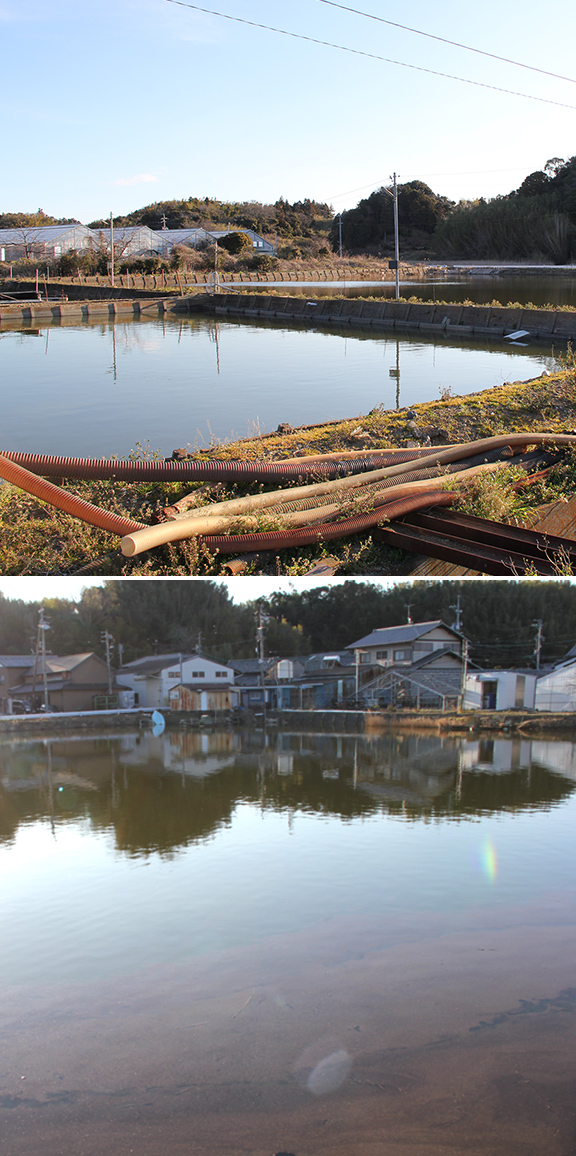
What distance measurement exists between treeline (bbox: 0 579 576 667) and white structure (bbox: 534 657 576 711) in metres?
0.04

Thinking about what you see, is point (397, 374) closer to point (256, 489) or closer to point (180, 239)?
point (256, 489)

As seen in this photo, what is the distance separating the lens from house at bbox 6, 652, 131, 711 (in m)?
1.91

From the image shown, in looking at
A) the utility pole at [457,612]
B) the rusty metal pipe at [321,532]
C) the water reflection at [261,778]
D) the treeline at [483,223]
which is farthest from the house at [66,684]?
the treeline at [483,223]

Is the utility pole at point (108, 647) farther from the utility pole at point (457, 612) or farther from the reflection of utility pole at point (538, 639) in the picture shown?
the reflection of utility pole at point (538, 639)

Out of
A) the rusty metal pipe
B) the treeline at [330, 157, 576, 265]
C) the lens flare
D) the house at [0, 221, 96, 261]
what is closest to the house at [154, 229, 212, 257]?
the house at [0, 221, 96, 261]

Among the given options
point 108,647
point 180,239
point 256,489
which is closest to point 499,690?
point 108,647

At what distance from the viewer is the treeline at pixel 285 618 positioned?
1.92 m

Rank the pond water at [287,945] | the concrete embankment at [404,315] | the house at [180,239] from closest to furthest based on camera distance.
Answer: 1. the pond water at [287,945]
2. the concrete embankment at [404,315]
3. the house at [180,239]

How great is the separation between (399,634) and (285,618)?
0.28m

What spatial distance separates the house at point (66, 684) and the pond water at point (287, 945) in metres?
0.11

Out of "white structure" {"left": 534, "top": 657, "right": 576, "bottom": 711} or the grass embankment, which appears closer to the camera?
"white structure" {"left": 534, "top": 657, "right": 576, "bottom": 711}

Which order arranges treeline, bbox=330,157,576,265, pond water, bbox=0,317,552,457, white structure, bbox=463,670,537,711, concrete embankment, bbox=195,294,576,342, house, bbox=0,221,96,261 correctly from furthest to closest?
treeline, bbox=330,157,576,265 < house, bbox=0,221,96,261 < concrete embankment, bbox=195,294,576,342 < pond water, bbox=0,317,552,457 < white structure, bbox=463,670,537,711

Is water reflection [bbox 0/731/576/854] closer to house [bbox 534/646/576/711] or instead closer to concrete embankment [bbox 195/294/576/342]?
house [bbox 534/646/576/711]

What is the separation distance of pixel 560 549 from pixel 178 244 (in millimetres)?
58135
